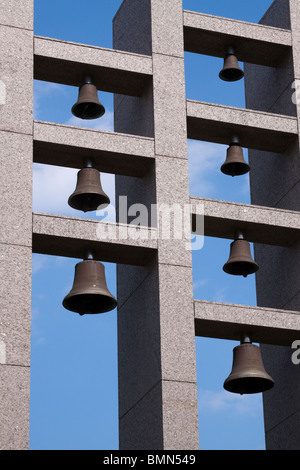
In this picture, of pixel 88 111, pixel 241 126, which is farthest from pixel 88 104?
pixel 241 126

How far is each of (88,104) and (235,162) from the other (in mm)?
2732

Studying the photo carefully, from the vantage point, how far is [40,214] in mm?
20719

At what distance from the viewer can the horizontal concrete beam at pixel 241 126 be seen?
22.8 metres

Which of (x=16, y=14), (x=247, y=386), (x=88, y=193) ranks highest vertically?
(x=16, y=14)

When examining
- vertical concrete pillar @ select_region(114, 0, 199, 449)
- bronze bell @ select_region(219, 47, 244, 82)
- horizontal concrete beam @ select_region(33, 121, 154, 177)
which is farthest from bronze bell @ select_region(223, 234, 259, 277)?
bronze bell @ select_region(219, 47, 244, 82)

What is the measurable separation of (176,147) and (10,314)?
4.24m

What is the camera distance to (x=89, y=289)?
67.2ft

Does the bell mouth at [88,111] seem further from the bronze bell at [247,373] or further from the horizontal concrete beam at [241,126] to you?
the bronze bell at [247,373]

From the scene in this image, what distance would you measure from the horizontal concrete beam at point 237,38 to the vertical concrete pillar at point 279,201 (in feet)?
0.78

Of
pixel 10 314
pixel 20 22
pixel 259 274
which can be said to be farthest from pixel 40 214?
pixel 259 274

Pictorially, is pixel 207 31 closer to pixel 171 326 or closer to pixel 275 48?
pixel 275 48

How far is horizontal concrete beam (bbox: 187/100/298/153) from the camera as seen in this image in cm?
2280

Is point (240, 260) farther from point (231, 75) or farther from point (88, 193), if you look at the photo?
point (231, 75)
